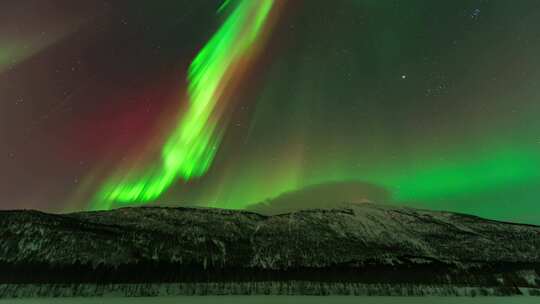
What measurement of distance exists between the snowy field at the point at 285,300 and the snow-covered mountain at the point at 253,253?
11.9 ft

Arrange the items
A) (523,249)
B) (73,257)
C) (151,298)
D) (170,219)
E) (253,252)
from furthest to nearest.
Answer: (170,219) → (523,249) → (253,252) → (73,257) → (151,298)

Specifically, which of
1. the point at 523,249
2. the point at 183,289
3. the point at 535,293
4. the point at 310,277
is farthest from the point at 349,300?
the point at 523,249

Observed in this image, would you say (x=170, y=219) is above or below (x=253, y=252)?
Answer: below

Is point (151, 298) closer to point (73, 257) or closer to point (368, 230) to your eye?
point (73, 257)

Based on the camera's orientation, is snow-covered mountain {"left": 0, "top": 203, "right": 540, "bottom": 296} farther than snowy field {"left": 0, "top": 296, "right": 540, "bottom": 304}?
Yes

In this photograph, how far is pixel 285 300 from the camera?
7075cm

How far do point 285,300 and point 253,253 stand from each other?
17.4 meters

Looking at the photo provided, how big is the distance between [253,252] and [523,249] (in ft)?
187

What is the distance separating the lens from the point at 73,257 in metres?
76.8

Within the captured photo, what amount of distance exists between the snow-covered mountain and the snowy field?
3630 mm

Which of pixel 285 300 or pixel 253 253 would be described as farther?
pixel 253 253

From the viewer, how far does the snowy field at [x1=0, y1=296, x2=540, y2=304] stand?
6719 centimetres

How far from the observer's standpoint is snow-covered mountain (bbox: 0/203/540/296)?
250ft

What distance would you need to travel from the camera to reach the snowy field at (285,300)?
67188mm
